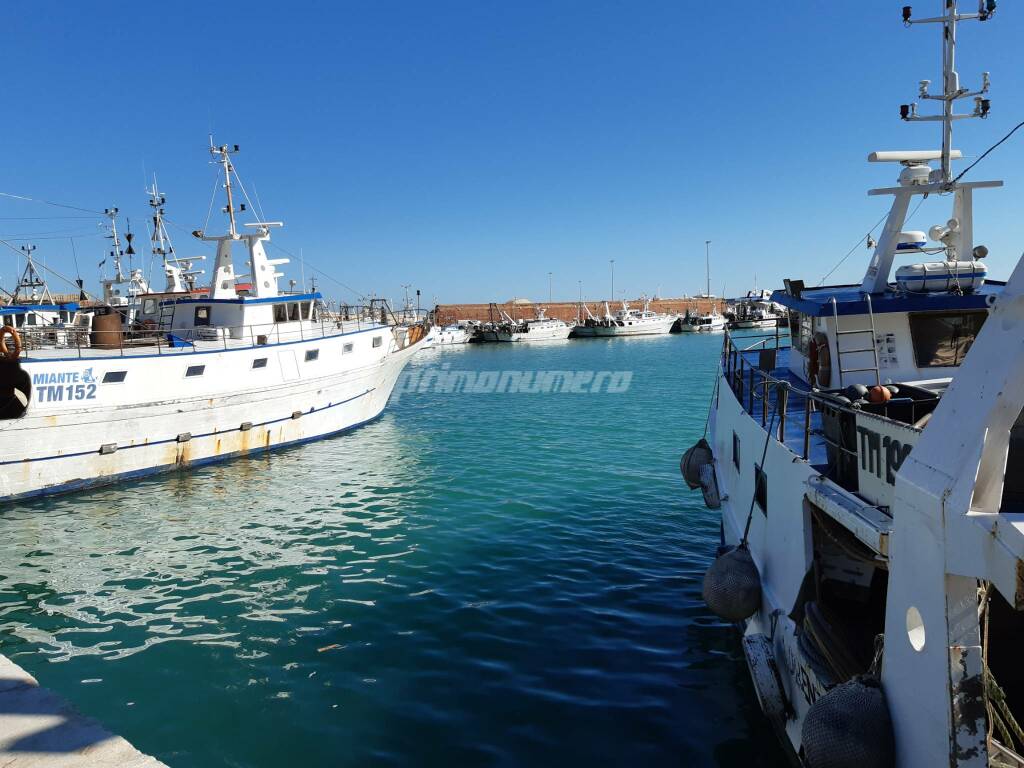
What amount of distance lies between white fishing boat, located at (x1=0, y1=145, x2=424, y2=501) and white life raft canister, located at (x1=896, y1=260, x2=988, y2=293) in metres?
17.9

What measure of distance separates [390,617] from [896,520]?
6895mm

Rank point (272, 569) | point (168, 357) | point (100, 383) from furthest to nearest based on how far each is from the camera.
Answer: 1. point (168, 357)
2. point (100, 383)
3. point (272, 569)

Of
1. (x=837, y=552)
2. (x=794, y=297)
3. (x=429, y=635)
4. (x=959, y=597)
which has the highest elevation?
(x=794, y=297)

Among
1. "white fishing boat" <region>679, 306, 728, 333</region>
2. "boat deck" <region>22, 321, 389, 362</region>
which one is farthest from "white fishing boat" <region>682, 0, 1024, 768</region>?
"white fishing boat" <region>679, 306, 728, 333</region>

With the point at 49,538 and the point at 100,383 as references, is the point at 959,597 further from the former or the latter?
the point at 100,383

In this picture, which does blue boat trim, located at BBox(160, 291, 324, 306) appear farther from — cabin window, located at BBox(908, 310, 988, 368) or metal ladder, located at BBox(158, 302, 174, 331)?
cabin window, located at BBox(908, 310, 988, 368)

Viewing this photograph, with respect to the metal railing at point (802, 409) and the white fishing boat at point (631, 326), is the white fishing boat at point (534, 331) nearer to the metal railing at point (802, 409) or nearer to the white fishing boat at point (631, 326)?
the white fishing boat at point (631, 326)

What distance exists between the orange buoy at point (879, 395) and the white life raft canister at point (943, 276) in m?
3.78

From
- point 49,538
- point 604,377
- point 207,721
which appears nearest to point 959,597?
point 207,721

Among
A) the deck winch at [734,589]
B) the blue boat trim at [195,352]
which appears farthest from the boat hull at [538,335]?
the deck winch at [734,589]

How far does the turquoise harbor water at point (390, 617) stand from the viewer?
22.4 feet

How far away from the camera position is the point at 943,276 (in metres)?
9.34

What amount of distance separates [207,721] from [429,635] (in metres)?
2.78

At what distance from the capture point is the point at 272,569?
11.4 m
